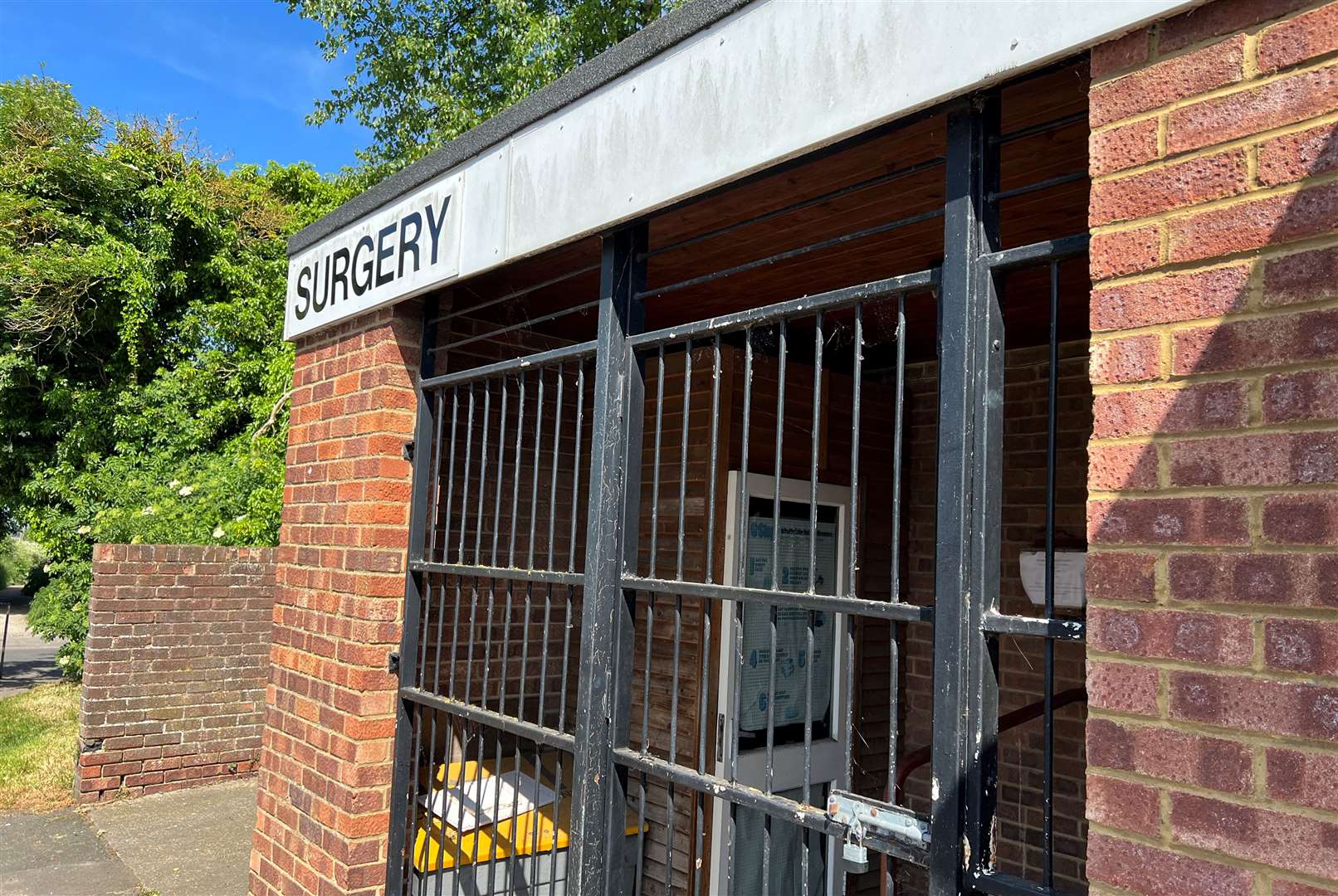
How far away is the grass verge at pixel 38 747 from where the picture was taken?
7.20 m

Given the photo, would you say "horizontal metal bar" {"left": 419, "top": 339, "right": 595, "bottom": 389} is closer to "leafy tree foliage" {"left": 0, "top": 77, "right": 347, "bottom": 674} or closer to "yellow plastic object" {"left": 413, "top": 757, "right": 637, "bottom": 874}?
"yellow plastic object" {"left": 413, "top": 757, "right": 637, "bottom": 874}

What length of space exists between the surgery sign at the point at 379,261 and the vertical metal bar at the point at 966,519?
194 centimetres

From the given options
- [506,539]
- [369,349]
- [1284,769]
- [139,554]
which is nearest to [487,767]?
[506,539]

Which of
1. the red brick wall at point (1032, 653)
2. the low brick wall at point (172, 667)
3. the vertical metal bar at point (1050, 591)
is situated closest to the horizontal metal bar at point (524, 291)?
the vertical metal bar at point (1050, 591)

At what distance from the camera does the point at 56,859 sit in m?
5.80

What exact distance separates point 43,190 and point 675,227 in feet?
41.6

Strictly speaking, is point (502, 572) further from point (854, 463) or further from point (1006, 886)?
point (1006, 886)

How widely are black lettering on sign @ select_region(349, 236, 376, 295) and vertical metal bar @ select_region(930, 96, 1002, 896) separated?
8.47 ft

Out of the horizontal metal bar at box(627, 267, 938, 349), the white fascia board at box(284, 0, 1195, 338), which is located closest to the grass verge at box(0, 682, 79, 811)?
the white fascia board at box(284, 0, 1195, 338)

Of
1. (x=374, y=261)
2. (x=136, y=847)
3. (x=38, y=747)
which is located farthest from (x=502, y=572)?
(x=38, y=747)

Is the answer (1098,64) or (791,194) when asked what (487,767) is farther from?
(1098,64)

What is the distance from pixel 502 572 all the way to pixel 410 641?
2.56 feet

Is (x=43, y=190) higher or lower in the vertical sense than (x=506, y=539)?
higher

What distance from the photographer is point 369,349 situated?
3963 millimetres
